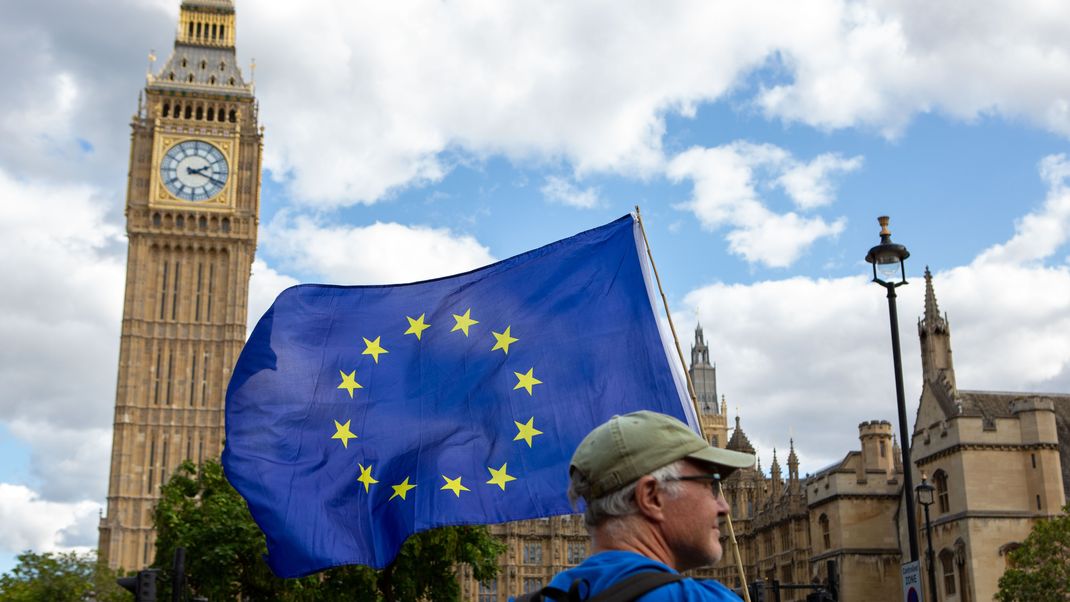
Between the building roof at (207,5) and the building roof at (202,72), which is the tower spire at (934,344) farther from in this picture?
the building roof at (207,5)

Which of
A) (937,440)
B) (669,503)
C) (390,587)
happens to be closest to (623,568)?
(669,503)

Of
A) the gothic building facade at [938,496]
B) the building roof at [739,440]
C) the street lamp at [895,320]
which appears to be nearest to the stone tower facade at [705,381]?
the building roof at [739,440]

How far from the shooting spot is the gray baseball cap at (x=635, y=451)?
3334 millimetres

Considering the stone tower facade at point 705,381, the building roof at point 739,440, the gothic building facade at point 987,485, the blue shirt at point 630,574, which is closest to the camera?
the blue shirt at point 630,574

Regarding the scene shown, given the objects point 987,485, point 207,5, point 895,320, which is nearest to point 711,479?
point 895,320

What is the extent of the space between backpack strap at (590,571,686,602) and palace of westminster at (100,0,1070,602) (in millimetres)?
44958

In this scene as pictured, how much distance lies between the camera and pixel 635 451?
333 centimetres

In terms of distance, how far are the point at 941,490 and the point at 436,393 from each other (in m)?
40.2

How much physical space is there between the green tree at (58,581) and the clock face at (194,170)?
41782mm

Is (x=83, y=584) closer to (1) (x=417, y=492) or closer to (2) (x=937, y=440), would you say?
(2) (x=937, y=440)

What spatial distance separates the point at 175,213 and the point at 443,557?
201 feet

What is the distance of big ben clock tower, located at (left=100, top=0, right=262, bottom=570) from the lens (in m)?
84.2

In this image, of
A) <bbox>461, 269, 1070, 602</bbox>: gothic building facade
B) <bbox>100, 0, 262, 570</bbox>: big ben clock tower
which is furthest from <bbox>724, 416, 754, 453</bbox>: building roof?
<bbox>100, 0, 262, 570</bbox>: big ben clock tower

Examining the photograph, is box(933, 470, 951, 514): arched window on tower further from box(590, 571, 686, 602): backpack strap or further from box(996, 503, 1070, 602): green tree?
box(590, 571, 686, 602): backpack strap
